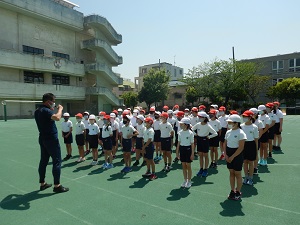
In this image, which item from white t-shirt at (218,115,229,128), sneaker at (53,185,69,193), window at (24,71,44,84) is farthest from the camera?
window at (24,71,44,84)

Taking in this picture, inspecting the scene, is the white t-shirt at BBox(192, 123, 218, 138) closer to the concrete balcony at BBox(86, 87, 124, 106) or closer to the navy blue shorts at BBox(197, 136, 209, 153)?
the navy blue shorts at BBox(197, 136, 209, 153)

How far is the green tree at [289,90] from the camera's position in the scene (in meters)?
33.5

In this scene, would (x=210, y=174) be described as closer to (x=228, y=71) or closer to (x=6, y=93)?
(x=6, y=93)

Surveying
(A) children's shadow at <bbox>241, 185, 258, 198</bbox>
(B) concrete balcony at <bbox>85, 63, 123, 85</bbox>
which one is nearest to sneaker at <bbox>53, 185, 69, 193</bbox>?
(A) children's shadow at <bbox>241, 185, 258, 198</bbox>

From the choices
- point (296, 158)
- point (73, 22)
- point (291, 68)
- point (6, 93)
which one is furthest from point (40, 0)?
point (291, 68)

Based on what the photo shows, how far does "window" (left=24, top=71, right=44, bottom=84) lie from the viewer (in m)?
30.7

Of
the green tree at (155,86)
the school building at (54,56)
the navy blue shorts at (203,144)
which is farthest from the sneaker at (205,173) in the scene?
the green tree at (155,86)

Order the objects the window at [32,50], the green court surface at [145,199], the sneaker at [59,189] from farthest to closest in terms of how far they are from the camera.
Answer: the window at [32,50], the sneaker at [59,189], the green court surface at [145,199]

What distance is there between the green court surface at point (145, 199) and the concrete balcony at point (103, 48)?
31073 millimetres

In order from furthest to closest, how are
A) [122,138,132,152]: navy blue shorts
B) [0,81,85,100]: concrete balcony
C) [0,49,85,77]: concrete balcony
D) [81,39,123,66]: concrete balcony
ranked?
[81,39,123,66]: concrete balcony, [0,81,85,100]: concrete balcony, [0,49,85,77]: concrete balcony, [122,138,132,152]: navy blue shorts

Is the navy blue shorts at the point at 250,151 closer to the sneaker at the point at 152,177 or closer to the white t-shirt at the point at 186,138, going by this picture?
the white t-shirt at the point at 186,138

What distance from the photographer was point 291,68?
4197 centimetres

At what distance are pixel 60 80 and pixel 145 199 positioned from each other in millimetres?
33536

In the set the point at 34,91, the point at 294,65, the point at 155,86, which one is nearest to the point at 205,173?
the point at 34,91
